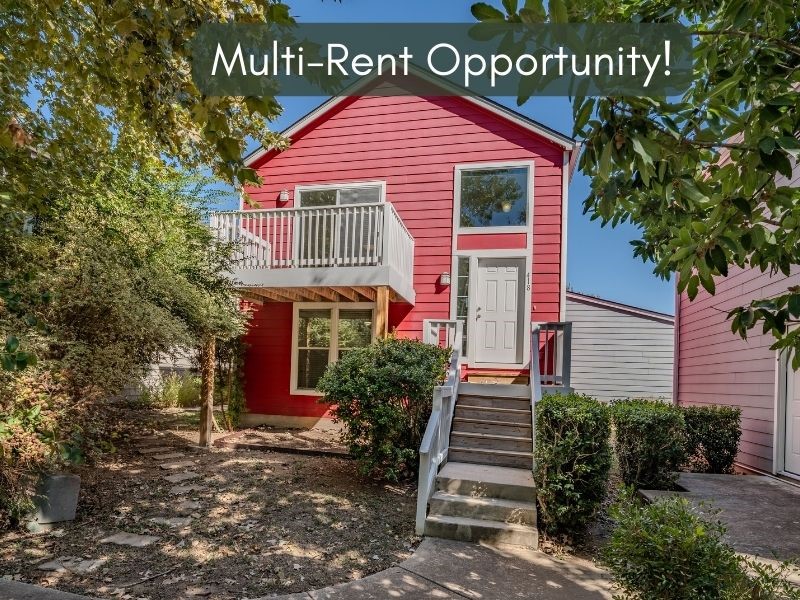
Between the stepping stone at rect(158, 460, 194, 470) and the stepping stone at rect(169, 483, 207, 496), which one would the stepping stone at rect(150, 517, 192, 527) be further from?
the stepping stone at rect(158, 460, 194, 470)

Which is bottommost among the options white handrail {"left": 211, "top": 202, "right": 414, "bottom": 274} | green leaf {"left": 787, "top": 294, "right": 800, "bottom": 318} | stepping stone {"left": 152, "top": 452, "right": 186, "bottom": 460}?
stepping stone {"left": 152, "top": 452, "right": 186, "bottom": 460}

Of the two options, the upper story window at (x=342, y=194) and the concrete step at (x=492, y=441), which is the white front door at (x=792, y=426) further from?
the upper story window at (x=342, y=194)

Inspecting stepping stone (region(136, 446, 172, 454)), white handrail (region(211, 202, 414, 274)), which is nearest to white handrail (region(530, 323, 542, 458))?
white handrail (region(211, 202, 414, 274))

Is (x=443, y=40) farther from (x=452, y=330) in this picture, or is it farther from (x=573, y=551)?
(x=573, y=551)

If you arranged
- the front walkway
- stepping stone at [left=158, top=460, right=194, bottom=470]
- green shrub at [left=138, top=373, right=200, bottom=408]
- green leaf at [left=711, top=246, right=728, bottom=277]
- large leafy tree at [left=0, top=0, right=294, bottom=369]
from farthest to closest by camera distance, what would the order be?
green shrub at [left=138, top=373, right=200, bottom=408] → stepping stone at [left=158, top=460, right=194, bottom=470] → the front walkway → large leafy tree at [left=0, top=0, right=294, bottom=369] → green leaf at [left=711, top=246, right=728, bottom=277]

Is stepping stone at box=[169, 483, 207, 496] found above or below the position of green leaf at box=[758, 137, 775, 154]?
below

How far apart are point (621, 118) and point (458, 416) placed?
5.06 metres

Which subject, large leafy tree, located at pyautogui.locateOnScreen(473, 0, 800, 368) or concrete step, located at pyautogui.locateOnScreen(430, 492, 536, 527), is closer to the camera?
large leafy tree, located at pyautogui.locateOnScreen(473, 0, 800, 368)

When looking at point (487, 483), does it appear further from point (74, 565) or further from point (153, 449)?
point (153, 449)

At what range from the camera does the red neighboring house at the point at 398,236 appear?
818 centimetres

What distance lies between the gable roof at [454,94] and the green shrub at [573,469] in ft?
17.8

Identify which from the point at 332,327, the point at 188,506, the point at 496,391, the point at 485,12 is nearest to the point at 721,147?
the point at 485,12

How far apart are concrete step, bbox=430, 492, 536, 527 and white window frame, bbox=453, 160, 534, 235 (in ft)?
17.2

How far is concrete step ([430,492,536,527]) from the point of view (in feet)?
14.6
